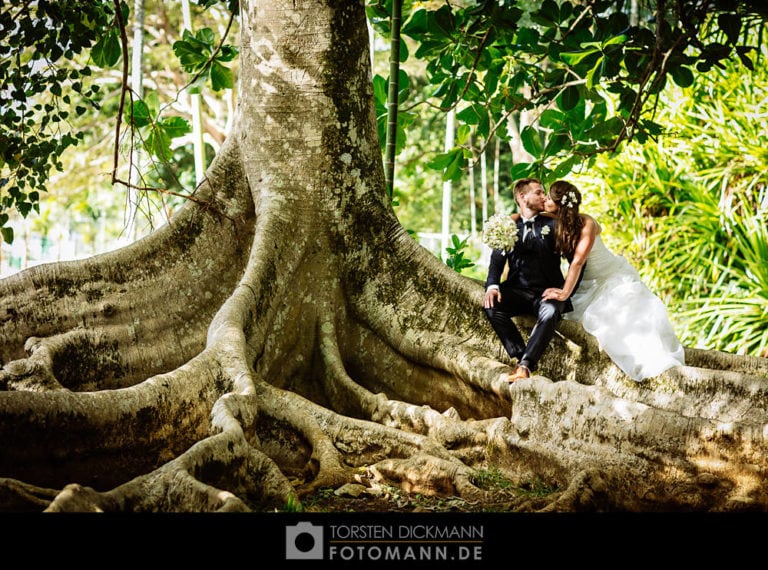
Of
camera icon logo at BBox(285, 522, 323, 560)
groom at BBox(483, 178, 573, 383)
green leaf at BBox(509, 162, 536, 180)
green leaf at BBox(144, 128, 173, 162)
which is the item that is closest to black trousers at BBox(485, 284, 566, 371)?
groom at BBox(483, 178, 573, 383)

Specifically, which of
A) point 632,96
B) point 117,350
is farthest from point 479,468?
point 632,96

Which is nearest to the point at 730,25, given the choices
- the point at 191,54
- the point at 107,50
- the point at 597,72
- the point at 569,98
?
the point at 597,72

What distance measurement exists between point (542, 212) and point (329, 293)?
1.64m

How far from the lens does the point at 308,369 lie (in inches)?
193

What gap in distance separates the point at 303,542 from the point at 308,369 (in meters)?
2.25

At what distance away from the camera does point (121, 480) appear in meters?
3.53

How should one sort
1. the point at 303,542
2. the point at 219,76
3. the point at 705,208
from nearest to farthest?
the point at 303,542
the point at 219,76
the point at 705,208

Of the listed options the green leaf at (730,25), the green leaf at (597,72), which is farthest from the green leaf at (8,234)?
the green leaf at (730,25)

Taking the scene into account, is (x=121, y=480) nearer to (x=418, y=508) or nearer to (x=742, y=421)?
(x=418, y=508)

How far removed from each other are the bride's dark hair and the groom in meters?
0.08

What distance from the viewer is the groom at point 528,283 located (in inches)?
183

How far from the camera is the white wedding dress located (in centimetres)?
446

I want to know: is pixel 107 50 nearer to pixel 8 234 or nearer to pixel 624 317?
pixel 8 234

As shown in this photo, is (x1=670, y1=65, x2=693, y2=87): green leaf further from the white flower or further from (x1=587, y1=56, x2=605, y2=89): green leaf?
the white flower
